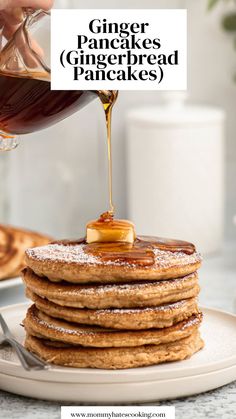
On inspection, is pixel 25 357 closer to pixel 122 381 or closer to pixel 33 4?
pixel 122 381

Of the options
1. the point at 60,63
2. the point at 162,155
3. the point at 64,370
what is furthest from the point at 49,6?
the point at 162,155

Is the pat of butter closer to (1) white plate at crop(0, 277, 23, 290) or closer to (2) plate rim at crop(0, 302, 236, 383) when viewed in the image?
(2) plate rim at crop(0, 302, 236, 383)

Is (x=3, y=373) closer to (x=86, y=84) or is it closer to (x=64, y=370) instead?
(x=64, y=370)

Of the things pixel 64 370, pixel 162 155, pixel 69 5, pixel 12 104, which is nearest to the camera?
pixel 64 370

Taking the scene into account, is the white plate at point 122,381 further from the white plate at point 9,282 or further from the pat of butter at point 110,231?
the white plate at point 9,282

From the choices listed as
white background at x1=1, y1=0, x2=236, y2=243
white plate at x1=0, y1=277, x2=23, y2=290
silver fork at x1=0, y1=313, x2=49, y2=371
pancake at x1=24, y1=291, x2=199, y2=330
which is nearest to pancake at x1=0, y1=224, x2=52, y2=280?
white plate at x1=0, y1=277, x2=23, y2=290
